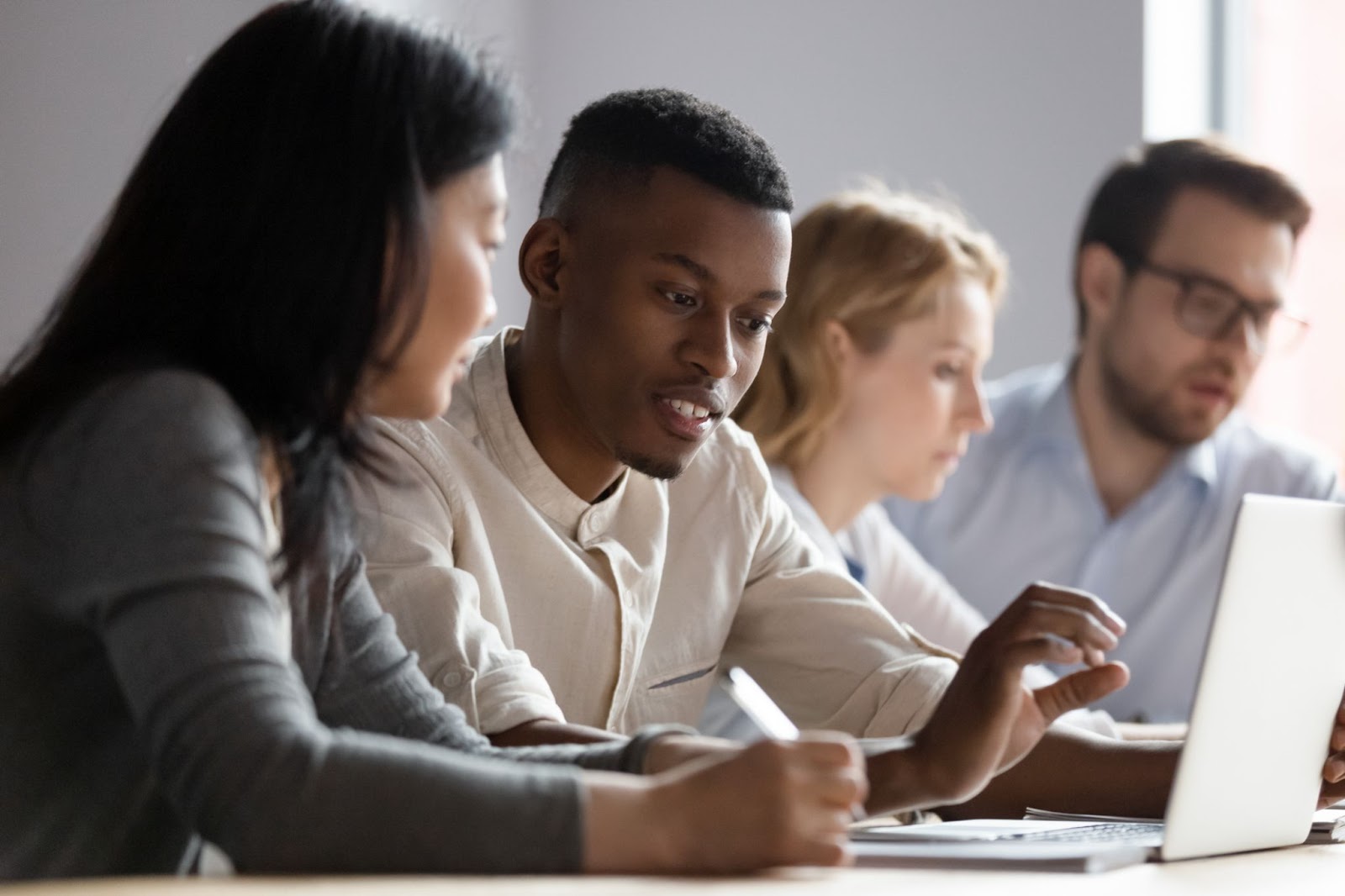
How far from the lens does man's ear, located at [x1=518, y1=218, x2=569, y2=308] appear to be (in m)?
1.47

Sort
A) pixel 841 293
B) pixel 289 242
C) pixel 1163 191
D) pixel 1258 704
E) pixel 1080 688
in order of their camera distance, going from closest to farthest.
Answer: pixel 289 242 → pixel 1258 704 → pixel 1080 688 → pixel 841 293 → pixel 1163 191

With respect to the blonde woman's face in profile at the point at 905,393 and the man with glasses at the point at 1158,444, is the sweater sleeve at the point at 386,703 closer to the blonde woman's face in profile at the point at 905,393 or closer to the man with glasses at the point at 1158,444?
the blonde woman's face in profile at the point at 905,393

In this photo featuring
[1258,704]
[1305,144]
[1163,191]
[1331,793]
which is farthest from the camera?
Answer: [1305,144]

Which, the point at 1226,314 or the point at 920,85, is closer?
the point at 1226,314

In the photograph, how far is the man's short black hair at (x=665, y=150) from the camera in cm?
141

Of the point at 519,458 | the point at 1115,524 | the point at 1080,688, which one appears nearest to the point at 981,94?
the point at 1115,524

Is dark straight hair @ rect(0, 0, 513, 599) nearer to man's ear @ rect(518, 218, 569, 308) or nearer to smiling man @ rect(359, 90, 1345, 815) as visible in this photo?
smiling man @ rect(359, 90, 1345, 815)

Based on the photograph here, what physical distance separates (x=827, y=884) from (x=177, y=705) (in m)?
0.33

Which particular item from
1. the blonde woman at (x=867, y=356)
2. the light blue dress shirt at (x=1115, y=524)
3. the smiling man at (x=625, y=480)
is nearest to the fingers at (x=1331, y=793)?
the smiling man at (x=625, y=480)

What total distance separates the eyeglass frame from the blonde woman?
→ 67 cm

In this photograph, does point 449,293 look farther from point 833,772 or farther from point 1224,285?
point 1224,285

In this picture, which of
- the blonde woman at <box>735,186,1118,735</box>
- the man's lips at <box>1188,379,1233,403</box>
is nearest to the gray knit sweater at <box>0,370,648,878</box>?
the blonde woman at <box>735,186,1118,735</box>

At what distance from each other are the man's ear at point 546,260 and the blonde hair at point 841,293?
31.7 inches

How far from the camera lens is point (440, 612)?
4.06 ft
